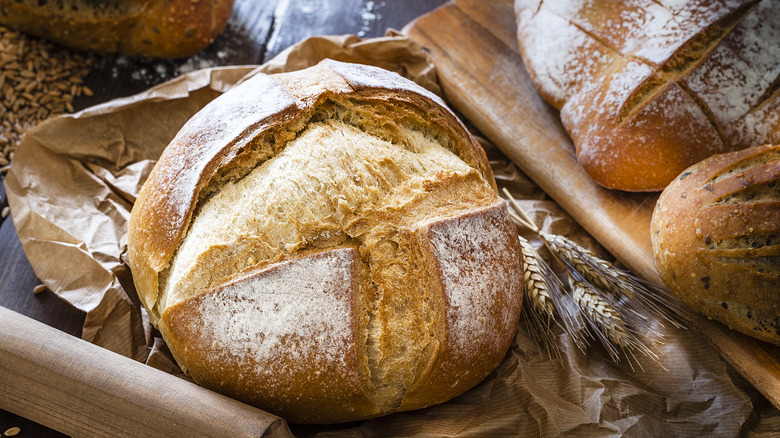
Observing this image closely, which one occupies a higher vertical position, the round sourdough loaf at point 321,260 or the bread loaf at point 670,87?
the bread loaf at point 670,87

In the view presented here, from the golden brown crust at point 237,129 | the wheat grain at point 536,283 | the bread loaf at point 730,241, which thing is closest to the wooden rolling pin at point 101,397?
the golden brown crust at point 237,129

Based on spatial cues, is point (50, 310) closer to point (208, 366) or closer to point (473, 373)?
point (208, 366)

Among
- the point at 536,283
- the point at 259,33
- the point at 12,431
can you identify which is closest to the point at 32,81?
the point at 259,33

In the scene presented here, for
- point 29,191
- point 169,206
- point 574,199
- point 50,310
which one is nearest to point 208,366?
point 169,206

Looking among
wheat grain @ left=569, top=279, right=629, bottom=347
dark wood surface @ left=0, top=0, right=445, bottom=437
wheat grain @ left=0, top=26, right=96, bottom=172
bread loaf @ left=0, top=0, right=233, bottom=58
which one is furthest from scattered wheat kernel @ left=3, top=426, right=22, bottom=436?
wheat grain @ left=569, top=279, right=629, bottom=347

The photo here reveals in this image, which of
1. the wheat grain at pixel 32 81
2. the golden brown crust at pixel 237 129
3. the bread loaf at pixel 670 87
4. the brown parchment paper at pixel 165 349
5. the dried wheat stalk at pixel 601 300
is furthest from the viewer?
the wheat grain at pixel 32 81

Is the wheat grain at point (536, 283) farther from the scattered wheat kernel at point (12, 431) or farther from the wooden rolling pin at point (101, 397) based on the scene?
the scattered wheat kernel at point (12, 431)

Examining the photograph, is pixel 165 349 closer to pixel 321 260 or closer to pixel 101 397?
pixel 101 397
